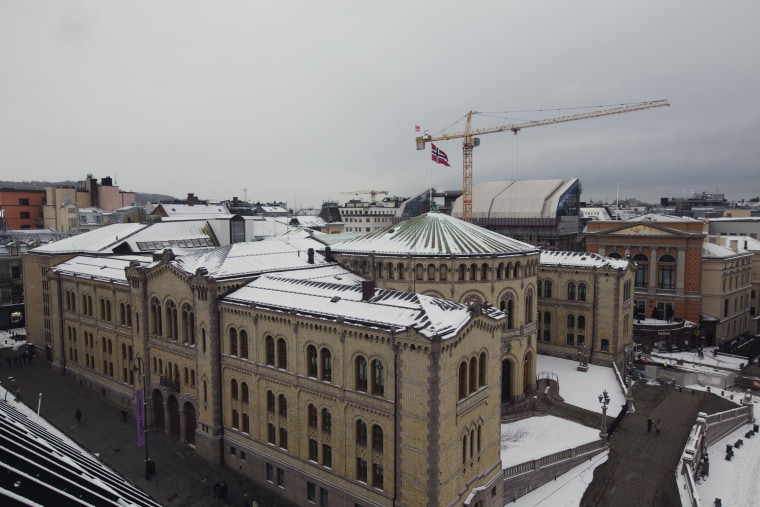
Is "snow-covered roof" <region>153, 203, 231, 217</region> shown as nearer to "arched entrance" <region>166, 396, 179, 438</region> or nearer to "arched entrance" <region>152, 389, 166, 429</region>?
"arched entrance" <region>152, 389, 166, 429</region>

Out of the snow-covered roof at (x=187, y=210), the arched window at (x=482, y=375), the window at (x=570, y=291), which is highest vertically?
the snow-covered roof at (x=187, y=210)

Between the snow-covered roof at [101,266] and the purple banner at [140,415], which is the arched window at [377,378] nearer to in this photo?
the purple banner at [140,415]

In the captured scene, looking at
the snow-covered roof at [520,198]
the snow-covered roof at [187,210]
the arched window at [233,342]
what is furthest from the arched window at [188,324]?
the snow-covered roof at [520,198]

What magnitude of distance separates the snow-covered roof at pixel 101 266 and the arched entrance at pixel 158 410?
1213 cm

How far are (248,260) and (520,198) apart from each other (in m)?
88.0

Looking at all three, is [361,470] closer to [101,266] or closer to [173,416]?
[173,416]

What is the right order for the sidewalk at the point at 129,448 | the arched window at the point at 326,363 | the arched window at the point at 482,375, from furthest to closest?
the sidewalk at the point at 129,448, the arched window at the point at 326,363, the arched window at the point at 482,375

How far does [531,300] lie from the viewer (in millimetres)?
53750

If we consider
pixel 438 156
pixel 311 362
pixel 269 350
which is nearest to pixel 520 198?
pixel 438 156

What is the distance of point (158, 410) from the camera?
50188 millimetres

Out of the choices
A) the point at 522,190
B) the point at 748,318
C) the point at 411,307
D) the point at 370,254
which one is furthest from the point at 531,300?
the point at 522,190

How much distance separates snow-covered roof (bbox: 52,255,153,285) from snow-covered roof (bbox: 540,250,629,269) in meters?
48.0

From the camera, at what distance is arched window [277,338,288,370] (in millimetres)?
38812

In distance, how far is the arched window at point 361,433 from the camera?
3431cm
